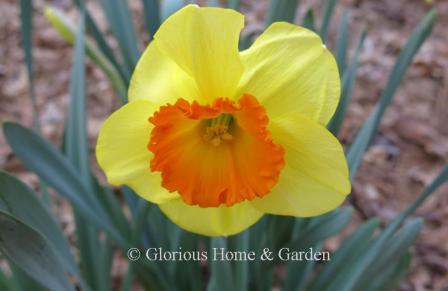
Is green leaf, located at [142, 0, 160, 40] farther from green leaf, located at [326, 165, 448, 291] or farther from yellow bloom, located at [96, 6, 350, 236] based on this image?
green leaf, located at [326, 165, 448, 291]

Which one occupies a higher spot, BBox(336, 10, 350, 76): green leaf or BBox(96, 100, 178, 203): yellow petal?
BBox(96, 100, 178, 203): yellow petal

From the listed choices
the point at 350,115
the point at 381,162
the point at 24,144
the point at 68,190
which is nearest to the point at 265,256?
the point at 68,190

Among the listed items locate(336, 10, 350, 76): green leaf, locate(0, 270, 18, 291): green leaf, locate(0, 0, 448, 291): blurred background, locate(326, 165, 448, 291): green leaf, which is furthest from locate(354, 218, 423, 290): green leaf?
locate(0, 270, 18, 291): green leaf

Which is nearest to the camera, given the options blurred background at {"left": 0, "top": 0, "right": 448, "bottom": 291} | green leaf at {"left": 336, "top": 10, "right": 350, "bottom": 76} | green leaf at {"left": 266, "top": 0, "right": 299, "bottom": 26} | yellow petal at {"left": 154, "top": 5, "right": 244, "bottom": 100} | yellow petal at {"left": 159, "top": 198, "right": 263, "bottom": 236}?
yellow petal at {"left": 154, "top": 5, "right": 244, "bottom": 100}

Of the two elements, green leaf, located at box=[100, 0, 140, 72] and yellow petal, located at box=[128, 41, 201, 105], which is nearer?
yellow petal, located at box=[128, 41, 201, 105]

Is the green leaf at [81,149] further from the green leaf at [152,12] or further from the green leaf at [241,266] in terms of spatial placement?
the green leaf at [241,266]

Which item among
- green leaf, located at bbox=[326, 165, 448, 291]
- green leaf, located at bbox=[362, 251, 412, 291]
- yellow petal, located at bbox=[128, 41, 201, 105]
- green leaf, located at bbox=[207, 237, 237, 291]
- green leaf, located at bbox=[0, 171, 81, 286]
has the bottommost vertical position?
green leaf, located at bbox=[362, 251, 412, 291]

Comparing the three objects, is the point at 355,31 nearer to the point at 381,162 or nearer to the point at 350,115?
the point at 350,115
